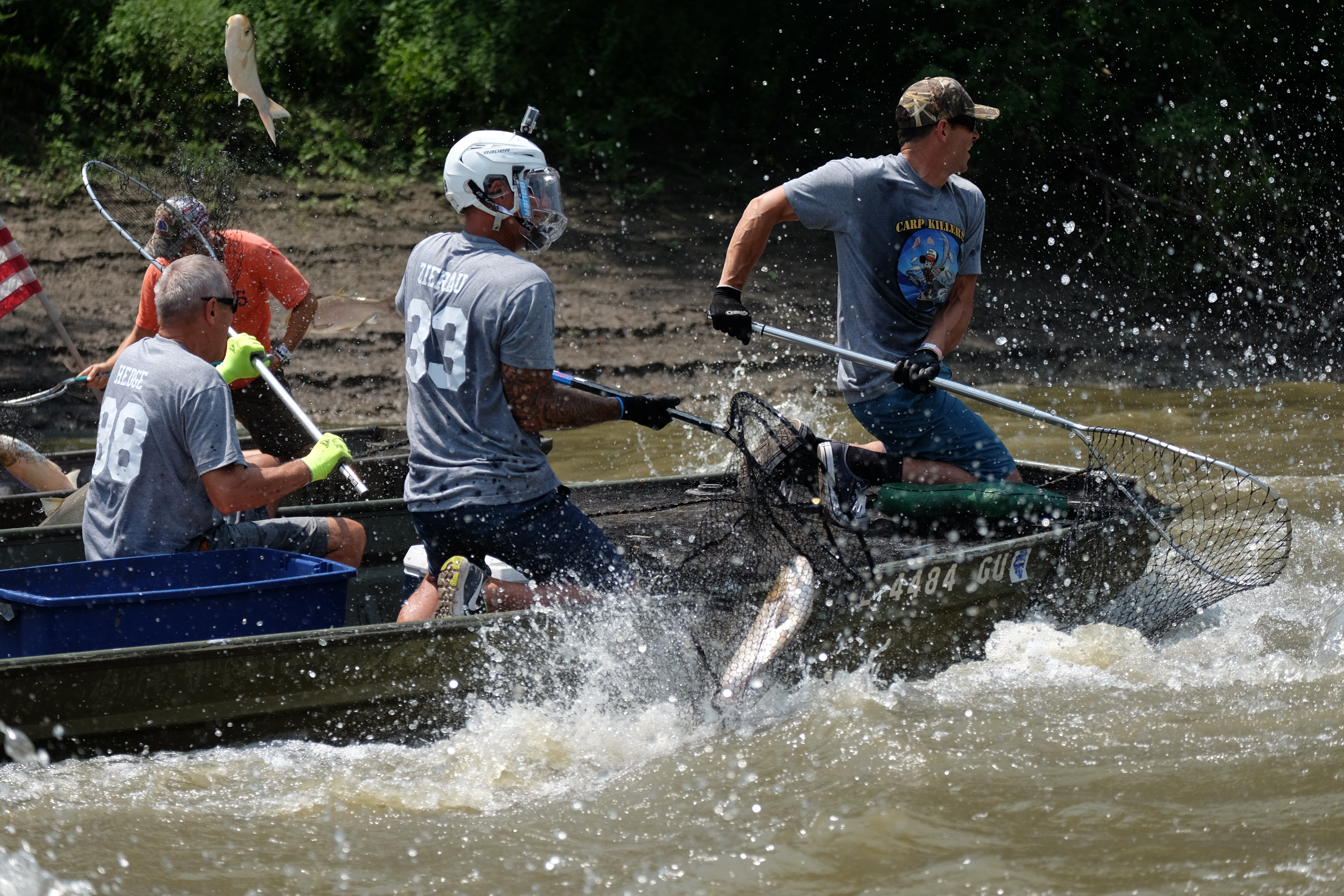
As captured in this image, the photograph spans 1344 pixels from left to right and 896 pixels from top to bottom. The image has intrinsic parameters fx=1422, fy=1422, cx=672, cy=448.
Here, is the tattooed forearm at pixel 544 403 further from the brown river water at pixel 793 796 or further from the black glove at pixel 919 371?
the black glove at pixel 919 371

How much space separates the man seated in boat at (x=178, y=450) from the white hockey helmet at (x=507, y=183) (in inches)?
41.2

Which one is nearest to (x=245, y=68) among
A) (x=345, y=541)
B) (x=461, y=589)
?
(x=345, y=541)

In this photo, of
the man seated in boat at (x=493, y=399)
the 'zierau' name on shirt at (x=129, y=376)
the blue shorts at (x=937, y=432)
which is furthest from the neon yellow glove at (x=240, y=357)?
the blue shorts at (x=937, y=432)

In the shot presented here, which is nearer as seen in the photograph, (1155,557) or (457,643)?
(457,643)

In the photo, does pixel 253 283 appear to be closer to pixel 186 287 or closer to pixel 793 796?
pixel 186 287

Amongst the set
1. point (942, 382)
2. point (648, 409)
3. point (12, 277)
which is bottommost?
point (12, 277)

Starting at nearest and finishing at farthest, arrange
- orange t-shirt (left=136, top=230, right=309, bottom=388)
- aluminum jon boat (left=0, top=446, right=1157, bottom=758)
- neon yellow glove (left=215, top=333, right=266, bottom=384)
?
1. aluminum jon boat (left=0, top=446, right=1157, bottom=758)
2. neon yellow glove (left=215, top=333, right=266, bottom=384)
3. orange t-shirt (left=136, top=230, right=309, bottom=388)

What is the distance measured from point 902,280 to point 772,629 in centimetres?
165

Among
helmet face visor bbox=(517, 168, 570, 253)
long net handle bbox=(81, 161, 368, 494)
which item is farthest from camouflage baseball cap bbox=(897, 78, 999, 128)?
long net handle bbox=(81, 161, 368, 494)

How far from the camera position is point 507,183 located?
15.5 ft

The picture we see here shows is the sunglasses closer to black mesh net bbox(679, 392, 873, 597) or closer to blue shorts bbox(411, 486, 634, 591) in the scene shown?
blue shorts bbox(411, 486, 634, 591)

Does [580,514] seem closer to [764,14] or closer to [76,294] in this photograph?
[76,294]

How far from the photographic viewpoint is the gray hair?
5023mm

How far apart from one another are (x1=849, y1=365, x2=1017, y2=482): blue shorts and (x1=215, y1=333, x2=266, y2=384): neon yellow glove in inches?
104
